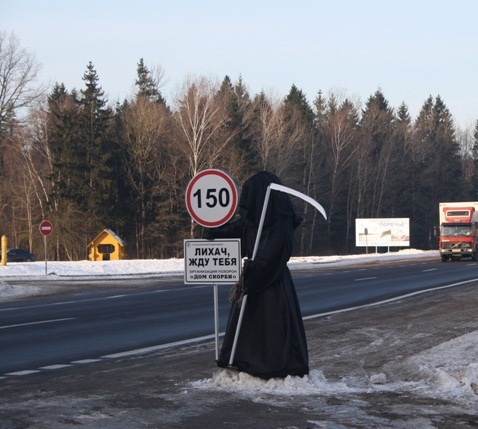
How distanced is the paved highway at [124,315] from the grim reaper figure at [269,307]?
3.72 meters

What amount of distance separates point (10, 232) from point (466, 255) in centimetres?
4340

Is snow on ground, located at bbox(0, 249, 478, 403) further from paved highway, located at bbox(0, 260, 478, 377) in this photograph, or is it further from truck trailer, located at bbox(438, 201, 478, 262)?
truck trailer, located at bbox(438, 201, 478, 262)

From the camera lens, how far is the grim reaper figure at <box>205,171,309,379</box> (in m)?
8.50

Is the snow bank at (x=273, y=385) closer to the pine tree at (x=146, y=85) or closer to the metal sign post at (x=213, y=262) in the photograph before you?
the metal sign post at (x=213, y=262)

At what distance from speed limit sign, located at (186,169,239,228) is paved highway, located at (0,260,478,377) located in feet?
10.8

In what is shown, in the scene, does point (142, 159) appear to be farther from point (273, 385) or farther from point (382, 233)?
point (273, 385)

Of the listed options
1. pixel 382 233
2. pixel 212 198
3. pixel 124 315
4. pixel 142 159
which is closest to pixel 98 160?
pixel 142 159

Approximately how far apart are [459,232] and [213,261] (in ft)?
148

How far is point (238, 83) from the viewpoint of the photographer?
105 m

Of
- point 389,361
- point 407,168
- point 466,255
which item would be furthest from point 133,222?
point 389,361

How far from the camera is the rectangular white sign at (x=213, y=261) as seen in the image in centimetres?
933

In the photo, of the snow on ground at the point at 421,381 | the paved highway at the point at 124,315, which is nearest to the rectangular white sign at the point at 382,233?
the paved highway at the point at 124,315

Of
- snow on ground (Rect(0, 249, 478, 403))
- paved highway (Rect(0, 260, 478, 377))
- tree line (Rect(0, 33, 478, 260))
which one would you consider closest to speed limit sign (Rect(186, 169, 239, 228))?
snow on ground (Rect(0, 249, 478, 403))

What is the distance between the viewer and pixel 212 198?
31.4 feet
